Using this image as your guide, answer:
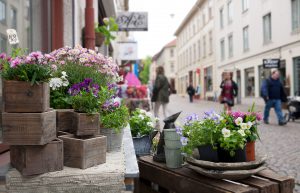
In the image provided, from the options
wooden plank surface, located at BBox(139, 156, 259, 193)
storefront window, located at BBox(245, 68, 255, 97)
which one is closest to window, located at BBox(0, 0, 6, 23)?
wooden plank surface, located at BBox(139, 156, 259, 193)

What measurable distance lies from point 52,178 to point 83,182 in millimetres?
152

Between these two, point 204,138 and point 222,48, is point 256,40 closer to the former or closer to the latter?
point 222,48

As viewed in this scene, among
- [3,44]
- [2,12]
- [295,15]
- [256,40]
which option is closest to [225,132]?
[3,44]

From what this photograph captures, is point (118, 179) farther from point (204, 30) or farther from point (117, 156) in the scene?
point (204, 30)

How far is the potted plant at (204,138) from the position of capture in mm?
2309

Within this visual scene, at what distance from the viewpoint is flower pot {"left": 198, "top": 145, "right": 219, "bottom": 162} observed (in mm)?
2307

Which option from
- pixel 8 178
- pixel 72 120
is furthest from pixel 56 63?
pixel 8 178

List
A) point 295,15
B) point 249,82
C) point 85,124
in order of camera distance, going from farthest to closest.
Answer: point 249,82, point 295,15, point 85,124

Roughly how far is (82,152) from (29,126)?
305 millimetres

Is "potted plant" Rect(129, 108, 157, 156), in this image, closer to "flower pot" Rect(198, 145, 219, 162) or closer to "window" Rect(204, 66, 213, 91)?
"flower pot" Rect(198, 145, 219, 162)

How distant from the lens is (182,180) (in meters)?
2.40

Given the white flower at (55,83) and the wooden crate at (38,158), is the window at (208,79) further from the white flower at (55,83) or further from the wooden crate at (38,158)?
the wooden crate at (38,158)

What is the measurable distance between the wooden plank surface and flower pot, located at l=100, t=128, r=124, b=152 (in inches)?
14.7

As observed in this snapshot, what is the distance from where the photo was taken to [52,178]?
6.20 feet
